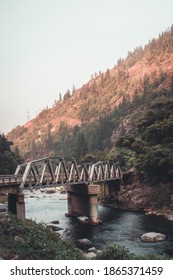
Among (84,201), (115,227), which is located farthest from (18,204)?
(84,201)

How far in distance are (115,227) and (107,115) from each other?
105 meters

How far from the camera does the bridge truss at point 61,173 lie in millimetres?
34531

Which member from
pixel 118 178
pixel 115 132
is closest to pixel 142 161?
pixel 118 178

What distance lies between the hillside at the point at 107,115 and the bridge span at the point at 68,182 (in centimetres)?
2470

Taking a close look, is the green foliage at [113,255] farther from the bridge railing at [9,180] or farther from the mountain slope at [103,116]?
the mountain slope at [103,116]

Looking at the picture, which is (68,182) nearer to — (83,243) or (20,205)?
(20,205)

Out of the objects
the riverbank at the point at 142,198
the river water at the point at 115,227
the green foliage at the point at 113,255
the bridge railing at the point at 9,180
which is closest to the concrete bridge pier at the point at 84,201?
the river water at the point at 115,227

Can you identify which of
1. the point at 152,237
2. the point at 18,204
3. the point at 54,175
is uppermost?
the point at 54,175

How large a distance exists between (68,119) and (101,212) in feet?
460

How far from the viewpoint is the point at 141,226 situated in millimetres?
37656

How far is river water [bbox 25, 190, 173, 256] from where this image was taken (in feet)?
96.0

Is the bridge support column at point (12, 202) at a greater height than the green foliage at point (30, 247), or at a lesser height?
greater

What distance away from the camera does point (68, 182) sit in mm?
41594
